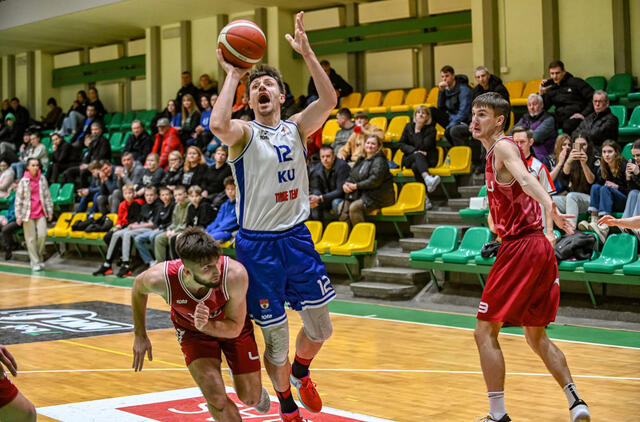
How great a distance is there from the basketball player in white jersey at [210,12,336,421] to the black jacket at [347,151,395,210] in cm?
565

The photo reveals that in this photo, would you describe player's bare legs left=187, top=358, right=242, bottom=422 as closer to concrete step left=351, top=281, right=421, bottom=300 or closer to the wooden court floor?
the wooden court floor

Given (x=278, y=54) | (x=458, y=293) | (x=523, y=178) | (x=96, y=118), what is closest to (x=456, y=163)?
(x=458, y=293)

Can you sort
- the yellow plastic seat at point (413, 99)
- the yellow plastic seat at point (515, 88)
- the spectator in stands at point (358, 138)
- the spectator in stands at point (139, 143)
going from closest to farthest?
the spectator in stands at point (358, 138)
the yellow plastic seat at point (515, 88)
the yellow plastic seat at point (413, 99)
the spectator in stands at point (139, 143)

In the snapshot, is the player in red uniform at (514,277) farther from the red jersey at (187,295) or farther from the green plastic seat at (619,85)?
the green plastic seat at (619,85)

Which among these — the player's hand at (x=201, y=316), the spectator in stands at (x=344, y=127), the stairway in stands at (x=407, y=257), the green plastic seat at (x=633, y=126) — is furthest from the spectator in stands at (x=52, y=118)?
the player's hand at (x=201, y=316)

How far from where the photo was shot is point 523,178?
3.88m

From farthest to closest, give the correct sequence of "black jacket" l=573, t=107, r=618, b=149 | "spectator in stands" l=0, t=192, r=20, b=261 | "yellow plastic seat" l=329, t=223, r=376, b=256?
"spectator in stands" l=0, t=192, r=20, b=261, "yellow plastic seat" l=329, t=223, r=376, b=256, "black jacket" l=573, t=107, r=618, b=149

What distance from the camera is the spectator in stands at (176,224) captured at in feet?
37.4

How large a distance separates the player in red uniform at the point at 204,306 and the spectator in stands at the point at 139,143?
439 inches

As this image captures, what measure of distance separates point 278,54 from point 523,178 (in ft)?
38.5

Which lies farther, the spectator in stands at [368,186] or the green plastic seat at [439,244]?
the spectator in stands at [368,186]

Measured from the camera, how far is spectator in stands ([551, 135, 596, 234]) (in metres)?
8.13

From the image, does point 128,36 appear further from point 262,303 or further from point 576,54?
point 262,303

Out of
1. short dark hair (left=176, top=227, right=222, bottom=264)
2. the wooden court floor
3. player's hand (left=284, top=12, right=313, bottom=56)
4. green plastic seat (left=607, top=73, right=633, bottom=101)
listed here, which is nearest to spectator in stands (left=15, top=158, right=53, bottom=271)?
the wooden court floor
